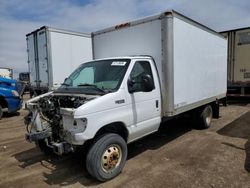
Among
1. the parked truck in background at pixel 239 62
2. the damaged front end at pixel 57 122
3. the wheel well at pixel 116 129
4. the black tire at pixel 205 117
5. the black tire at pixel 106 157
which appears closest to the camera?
the damaged front end at pixel 57 122

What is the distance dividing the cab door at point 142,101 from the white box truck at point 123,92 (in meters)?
0.02

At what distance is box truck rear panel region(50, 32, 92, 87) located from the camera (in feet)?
34.4

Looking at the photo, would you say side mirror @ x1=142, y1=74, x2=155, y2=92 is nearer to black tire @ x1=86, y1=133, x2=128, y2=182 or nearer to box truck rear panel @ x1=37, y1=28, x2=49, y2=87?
black tire @ x1=86, y1=133, x2=128, y2=182

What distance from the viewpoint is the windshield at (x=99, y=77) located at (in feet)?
14.9

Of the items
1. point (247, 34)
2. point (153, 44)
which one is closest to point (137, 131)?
point (153, 44)

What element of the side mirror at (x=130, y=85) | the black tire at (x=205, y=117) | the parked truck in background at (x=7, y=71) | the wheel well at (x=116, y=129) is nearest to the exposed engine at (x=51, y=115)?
the wheel well at (x=116, y=129)

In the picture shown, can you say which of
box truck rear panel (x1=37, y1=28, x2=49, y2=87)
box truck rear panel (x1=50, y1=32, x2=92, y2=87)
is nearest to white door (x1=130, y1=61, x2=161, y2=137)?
box truck rear panel (x1=50, y1=32, x2=92, y2=87)

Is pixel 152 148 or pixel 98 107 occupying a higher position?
pixel 98 107

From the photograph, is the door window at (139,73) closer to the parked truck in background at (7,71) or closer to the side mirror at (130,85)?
the side mirror at (130,85)

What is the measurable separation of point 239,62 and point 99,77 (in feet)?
35.1

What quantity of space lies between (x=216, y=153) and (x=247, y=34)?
9732 millimetres

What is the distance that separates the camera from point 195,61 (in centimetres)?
635

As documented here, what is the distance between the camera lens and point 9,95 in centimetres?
1030

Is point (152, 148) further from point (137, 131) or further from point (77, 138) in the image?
point (77, 138)
